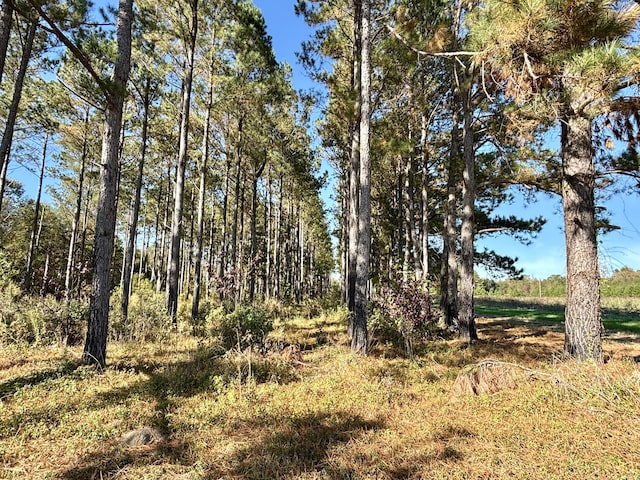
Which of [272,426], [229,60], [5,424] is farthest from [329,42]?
[5,424]

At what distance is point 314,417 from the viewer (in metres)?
4.25

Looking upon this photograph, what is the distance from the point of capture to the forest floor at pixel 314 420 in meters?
3.07

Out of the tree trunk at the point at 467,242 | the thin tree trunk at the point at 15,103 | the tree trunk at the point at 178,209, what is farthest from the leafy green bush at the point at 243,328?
the thin tree trunk at the point at 15,103

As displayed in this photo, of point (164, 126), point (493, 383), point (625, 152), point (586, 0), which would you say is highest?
point (164, 126)

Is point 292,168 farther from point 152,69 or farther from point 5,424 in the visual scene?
point 5,424

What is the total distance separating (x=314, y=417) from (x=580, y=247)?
202 inches

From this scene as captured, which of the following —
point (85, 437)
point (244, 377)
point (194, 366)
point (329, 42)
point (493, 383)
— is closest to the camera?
point (85, 437)

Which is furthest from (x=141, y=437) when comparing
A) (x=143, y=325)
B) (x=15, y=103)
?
(x=15, y=103)

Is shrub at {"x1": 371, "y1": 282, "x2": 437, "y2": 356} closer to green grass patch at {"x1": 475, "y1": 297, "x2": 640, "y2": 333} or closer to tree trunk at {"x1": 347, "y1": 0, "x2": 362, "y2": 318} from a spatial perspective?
tree trunk at {"x1": 347, "y1": 0, "x2": 362, "y2": 318}

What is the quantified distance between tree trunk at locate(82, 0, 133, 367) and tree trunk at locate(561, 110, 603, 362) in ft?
25.3

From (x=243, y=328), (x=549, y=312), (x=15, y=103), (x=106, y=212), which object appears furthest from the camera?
(x=549, y=312)

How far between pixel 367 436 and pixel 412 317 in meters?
5.09

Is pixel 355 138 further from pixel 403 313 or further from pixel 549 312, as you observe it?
pixel 549 312

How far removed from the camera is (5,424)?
12.6ft
